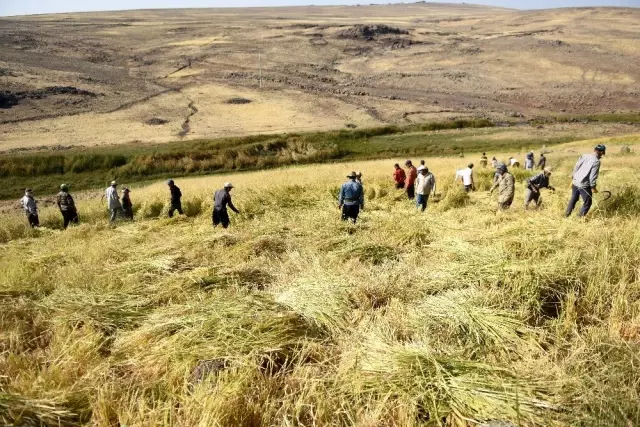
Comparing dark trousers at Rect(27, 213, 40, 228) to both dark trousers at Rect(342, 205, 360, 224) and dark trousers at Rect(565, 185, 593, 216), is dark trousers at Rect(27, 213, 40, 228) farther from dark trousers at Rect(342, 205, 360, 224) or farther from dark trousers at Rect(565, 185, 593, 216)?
dark trousers at Rect(565, 185, 593, 216)

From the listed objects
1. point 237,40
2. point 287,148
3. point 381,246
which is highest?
point 237,40

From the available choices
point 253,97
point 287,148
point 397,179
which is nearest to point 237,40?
point 253,97

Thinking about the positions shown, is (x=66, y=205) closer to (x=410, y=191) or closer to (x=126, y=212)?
(x=126, y=212)

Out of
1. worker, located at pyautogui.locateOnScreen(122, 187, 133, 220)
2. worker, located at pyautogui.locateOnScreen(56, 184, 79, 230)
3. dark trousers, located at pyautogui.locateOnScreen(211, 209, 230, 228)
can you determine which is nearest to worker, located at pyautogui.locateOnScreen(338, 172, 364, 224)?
dark trousers, located at pyautogui.locateOnScreen(211, 209, 230, 228)

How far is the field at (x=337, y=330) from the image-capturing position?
3018 mm

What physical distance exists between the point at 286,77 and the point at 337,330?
6689 centimetres

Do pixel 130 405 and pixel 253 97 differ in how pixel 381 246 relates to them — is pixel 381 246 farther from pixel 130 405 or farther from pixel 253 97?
pixel 253 97

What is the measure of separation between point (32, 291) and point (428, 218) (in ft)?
18.8

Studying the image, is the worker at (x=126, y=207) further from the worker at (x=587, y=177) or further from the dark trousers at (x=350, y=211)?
the worker at (x=587, y=177)

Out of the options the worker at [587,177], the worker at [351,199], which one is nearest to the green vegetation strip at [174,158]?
the worker at [351,199]

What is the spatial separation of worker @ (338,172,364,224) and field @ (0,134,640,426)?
6.33 ft

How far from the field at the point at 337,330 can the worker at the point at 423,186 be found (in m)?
3.29

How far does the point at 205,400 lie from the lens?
3037 millimetres

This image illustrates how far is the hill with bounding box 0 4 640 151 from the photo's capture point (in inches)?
1831
